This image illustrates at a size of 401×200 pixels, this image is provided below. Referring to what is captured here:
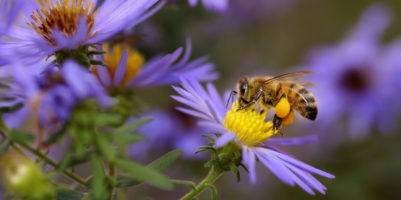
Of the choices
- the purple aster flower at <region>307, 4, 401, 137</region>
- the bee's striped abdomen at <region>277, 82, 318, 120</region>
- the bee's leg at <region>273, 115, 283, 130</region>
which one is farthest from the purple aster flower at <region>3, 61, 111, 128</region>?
the purple aster flower at <region>307, 4, 401, 137</region>

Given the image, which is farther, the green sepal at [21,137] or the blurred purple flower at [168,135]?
the blurred purple flower at [168,135]

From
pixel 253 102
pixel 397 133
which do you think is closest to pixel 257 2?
pixel 397 133

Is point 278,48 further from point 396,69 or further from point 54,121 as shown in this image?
point 54,121

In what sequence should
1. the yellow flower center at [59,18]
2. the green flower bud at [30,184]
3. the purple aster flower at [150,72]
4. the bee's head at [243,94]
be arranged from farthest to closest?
the bee's head at [243,94], the purple aster flower at [150,72], the yellow flower center at [59,18], the green flower bud at [30,184]

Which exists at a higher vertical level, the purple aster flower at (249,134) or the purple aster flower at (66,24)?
the purple aster flower at (66,24)

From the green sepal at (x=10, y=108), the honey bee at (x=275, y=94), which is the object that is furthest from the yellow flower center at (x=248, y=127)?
the green sepal at (x=10, y=108)

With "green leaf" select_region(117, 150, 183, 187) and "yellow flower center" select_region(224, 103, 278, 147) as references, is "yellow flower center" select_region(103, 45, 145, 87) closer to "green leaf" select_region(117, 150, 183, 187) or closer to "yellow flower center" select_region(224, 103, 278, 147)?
"yellow flower center" select_region(224, 103, 278, 147)

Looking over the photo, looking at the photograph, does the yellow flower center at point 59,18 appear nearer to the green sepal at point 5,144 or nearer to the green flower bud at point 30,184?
the green sepal at point 5,144

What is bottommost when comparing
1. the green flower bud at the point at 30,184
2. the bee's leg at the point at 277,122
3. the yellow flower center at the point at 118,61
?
the bee's leg at the point at 277,122
